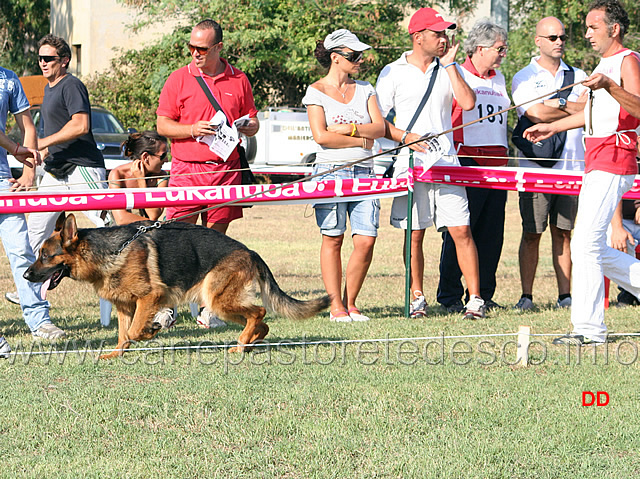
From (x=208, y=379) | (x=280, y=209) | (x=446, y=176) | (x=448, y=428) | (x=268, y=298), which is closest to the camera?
(x=448, y=428)

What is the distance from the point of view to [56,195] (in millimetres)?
6820

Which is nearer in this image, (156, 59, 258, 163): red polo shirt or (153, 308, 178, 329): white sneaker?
(153, 308, 178, 329): white sneaker

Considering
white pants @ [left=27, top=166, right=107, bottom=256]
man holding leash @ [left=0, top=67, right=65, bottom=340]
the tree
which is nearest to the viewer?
man holding leash @ [left=0, top=67, right=65, bottom=340]

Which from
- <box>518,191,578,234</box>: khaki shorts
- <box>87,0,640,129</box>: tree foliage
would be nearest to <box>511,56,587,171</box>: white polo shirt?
<box>518,191,578,234</box>: khaki shorts

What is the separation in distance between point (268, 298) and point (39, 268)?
1547 mm

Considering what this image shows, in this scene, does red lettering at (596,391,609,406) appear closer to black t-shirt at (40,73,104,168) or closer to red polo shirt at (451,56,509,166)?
red polo shirt at (451,56,509,166)

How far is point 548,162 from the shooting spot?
27.3ft

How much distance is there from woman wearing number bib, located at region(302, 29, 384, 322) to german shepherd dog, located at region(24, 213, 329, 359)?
1216 mm

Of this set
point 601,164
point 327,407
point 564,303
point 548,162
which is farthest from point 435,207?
point 327,407

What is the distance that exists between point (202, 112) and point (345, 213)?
4.70 ft

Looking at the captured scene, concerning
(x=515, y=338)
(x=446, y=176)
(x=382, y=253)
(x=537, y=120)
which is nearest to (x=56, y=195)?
A: (x=446, y=176)

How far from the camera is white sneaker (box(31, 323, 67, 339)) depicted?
6.58m

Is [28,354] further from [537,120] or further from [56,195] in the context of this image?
[537,120]

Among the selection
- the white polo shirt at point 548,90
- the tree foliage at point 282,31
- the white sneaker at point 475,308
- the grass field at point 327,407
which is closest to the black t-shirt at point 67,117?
the grass field at point 327,407
